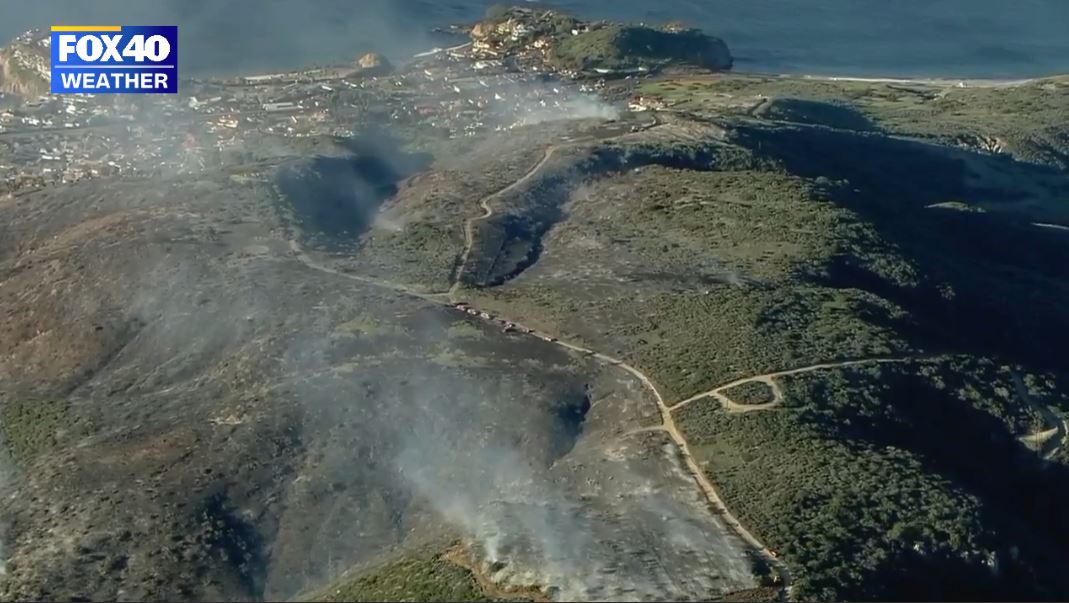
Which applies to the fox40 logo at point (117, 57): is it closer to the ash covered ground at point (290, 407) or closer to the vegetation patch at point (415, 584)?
the ash covered ground at point (290, 407)

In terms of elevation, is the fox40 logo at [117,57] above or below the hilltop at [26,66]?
above

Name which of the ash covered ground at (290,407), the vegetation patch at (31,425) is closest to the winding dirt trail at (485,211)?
the ash covered ground at (290,407)

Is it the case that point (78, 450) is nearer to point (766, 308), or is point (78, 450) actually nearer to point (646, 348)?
point (646, 348)

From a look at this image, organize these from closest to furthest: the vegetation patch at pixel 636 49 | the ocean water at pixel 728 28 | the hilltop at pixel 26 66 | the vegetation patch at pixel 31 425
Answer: the vegetation patch at pixel 31 425 < the hilltop at pixel 26 66 < the vegetation patch at pixel 636 49 < the ocean water at pixel 728 28

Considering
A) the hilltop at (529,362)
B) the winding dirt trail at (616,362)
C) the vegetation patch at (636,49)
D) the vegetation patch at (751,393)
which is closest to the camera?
the winding dirt trail at (616,362)

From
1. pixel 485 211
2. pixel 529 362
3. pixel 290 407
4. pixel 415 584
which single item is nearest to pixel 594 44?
pixel 485 211

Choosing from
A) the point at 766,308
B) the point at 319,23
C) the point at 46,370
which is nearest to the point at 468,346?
the point at 766,308

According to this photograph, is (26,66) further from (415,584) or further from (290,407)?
(415,584)
